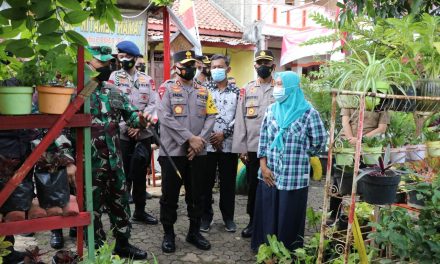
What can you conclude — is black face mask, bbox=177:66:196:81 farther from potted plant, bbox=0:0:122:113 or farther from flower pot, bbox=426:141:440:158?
flower pot, bbox=426:141:440:158

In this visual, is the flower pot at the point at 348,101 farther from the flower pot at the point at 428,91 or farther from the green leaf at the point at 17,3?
the green leaf at the point at 17,3

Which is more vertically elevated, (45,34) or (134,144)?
(45,34)

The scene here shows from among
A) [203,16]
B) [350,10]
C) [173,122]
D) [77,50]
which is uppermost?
[203,16]

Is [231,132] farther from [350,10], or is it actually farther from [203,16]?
[203,16]

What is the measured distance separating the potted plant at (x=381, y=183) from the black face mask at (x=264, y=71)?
205 centimetres

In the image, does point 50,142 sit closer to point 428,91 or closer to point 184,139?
point 184,139

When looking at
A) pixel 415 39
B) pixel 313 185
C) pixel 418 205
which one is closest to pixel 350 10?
pixel 415 39

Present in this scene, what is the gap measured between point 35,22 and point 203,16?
13.0 m

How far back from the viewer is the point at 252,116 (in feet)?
14.5

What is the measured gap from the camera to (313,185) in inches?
278

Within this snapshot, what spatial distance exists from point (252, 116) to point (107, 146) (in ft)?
5.43

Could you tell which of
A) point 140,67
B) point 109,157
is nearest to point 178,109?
point 109,157

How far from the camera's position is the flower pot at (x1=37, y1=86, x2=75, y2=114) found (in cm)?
208

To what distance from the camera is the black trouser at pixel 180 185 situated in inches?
154
